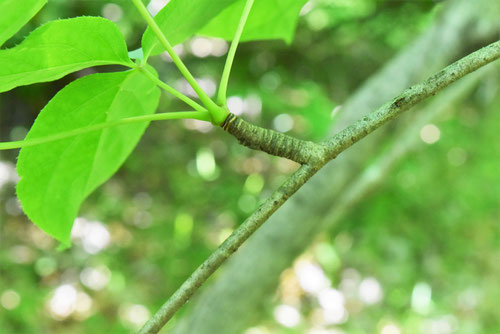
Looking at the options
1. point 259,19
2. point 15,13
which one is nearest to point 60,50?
point 15,13

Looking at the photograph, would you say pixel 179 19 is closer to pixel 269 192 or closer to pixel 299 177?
pixel 299 177

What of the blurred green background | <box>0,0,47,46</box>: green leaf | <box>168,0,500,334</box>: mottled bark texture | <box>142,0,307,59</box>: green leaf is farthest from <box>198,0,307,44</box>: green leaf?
the blurred green background

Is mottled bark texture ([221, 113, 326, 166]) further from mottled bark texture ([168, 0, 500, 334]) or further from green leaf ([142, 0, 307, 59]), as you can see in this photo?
mottled bark texture ([168, 0, 500, 334])

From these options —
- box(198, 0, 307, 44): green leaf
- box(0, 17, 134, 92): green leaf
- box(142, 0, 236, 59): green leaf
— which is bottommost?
box(0, 17, 134, 92): green leaf

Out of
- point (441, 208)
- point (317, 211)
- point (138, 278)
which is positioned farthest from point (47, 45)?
point (138, 278)

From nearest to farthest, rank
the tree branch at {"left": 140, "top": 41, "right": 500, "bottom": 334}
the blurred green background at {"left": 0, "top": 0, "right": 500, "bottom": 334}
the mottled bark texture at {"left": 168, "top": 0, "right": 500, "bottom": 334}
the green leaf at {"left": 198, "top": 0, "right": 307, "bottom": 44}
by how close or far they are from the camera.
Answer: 1. the tree branch at {"left": 140, "top": 41, "right": 500, "bottom": 334}
2. the green leaf at {"left": 198, "top": 0, "right": 307, "bottom": 44}
3. the mottled bark texture at {"left": 168, "top": 0, "right": 500, "bottom": 334}
4. the blurred green background at {"left": 0, "top": 0, "right": 500, "bottom": 334}
